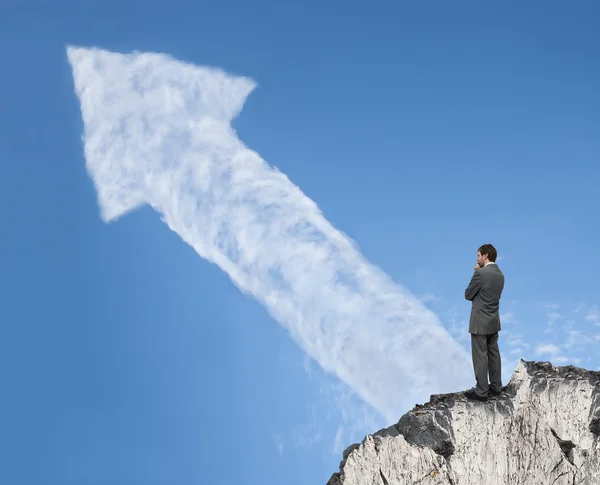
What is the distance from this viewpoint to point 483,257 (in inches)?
523

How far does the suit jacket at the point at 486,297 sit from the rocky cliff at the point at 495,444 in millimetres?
1402

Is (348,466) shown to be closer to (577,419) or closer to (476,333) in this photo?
(476,333)

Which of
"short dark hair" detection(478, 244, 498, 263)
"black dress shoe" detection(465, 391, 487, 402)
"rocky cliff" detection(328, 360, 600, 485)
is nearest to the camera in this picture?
"rocky cliff" detection(328, 360, 600, 485)

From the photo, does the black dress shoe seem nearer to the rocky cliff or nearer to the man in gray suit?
the man in gray suit

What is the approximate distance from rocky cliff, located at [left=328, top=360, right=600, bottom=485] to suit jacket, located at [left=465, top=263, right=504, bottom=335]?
1.40m

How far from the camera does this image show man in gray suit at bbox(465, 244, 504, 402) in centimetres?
1295

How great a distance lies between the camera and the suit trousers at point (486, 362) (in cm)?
1298

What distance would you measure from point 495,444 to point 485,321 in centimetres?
232

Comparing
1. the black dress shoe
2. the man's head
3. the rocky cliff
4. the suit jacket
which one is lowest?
Result: the rocky cliff


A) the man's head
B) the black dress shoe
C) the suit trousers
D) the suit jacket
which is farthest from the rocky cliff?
the man's head

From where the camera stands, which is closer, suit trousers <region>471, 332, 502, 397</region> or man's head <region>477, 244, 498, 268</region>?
suit trousers <region>471, 332, 502, 397</region>

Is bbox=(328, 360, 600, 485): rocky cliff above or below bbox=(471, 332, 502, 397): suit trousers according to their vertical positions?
below

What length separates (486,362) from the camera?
43.0ft

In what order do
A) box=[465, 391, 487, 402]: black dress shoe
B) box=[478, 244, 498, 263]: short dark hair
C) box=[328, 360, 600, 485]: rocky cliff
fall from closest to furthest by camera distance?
1. box=[328, 360, 600, 485]: rocky cliff
2. box=[465, 391, 487, 402]: black dress shoe
3. box=[478, 244, 498, 263]: short dark hair
